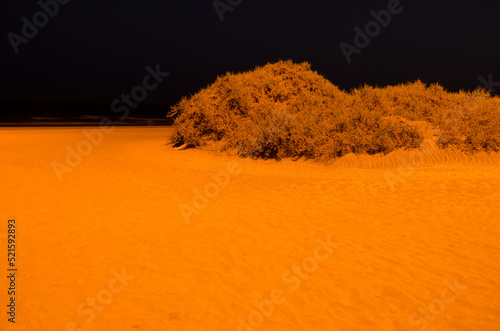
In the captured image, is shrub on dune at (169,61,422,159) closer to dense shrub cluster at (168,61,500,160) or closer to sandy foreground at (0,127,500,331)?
dense shrub cluster at (168,61,500,160)

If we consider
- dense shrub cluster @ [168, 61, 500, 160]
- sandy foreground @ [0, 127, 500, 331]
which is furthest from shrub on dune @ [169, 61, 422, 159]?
sandy foreground @ [0, 127, 500, 331]

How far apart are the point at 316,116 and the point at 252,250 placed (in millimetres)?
10374

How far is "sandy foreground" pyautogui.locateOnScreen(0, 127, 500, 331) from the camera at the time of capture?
454cm

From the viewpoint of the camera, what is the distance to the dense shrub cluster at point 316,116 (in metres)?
14.7

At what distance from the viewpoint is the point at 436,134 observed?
15516 mm

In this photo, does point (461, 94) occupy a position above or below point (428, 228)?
above

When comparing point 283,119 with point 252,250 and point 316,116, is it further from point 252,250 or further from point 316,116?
point 252,250

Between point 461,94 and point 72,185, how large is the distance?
18058 mm

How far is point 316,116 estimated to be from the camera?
15922 mm

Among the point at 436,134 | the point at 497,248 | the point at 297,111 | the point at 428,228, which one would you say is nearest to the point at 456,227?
the point at 428,228

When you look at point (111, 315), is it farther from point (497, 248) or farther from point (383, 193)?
point (383, 193)

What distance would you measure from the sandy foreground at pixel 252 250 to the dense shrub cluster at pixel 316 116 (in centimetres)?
217

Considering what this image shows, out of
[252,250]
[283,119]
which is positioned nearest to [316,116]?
[283,119]

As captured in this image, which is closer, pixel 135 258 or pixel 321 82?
pixel 135 258
